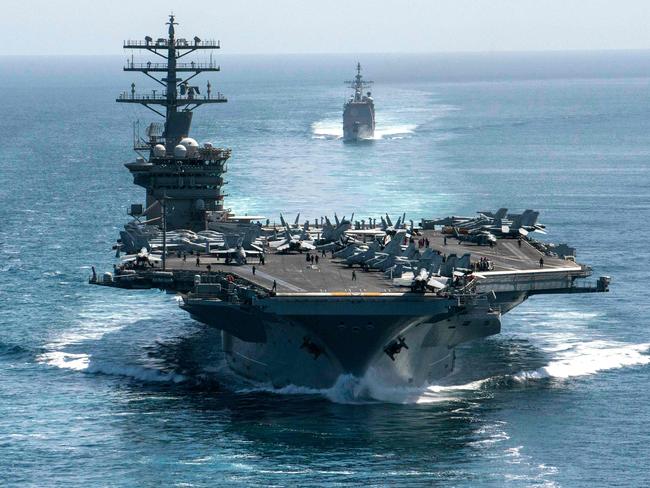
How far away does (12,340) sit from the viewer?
56469mm

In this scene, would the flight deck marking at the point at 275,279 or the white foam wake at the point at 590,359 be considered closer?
the flight deck marking at the point at 275,279

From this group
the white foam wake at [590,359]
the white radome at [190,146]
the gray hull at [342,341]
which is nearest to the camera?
the gray hull at [342,341]

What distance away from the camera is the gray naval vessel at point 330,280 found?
155ft

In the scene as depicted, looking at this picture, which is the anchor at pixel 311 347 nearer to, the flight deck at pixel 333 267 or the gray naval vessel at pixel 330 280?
the gray naval vessel at pixel 330 280

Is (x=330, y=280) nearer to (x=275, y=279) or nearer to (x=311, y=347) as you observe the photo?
(x=275, y=279)

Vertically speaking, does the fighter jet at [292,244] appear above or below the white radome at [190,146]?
below

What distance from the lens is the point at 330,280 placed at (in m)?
51.8

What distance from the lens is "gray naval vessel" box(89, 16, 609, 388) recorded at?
4725 centimetres

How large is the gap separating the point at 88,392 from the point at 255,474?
1030cm

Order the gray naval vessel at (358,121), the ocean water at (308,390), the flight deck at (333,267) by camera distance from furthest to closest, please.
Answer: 1. the gray naval vessel at (358,121)
2. the flight deck at (333,267)
3. the ocean water at (308,390)

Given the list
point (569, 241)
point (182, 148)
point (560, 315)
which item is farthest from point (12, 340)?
point (569, 241)

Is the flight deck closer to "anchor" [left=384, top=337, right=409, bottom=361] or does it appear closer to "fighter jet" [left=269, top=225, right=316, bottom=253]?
"fighter jet" [left=269, top=225, right=316, bottom=253]

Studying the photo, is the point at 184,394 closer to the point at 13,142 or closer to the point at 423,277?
the point at 423,277

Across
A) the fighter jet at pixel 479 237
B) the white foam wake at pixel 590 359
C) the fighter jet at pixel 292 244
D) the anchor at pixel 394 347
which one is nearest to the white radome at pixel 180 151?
the fighter jet at pixel 292 244
